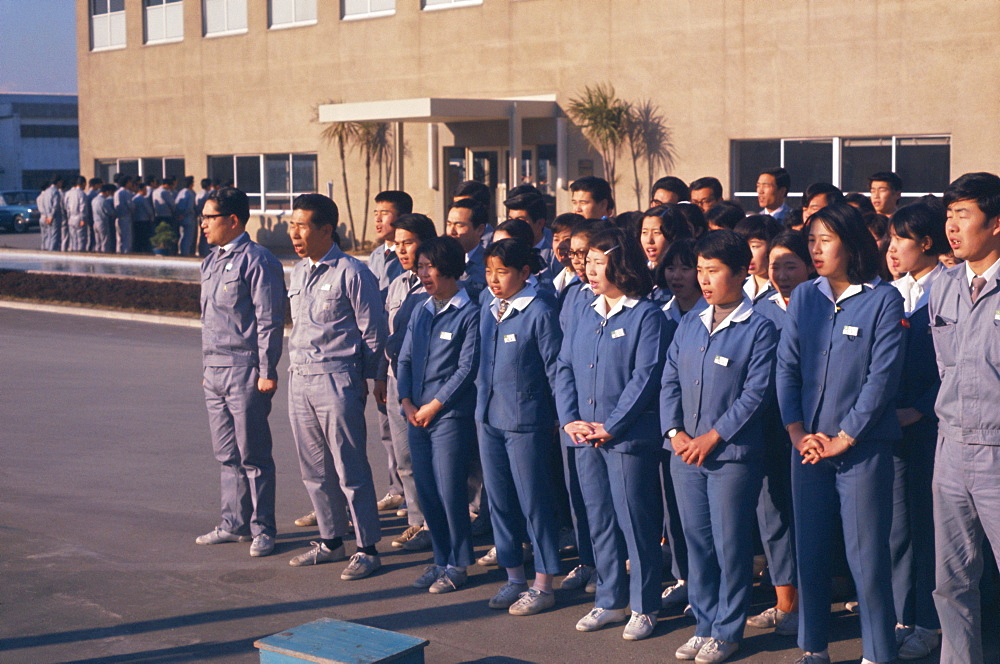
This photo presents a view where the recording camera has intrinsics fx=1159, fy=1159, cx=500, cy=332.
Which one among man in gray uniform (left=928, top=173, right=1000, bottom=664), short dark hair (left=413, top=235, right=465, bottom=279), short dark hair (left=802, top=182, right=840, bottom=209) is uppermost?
short dark hair (left=802, top=182, right=840, bottom=209)

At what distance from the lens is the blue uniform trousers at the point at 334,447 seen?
21.4 ft

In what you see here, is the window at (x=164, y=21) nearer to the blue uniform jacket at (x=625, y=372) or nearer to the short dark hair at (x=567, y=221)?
the short dark hair at (x=567, y=221)

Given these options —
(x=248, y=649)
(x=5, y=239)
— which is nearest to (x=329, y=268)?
(x=248, y=649)

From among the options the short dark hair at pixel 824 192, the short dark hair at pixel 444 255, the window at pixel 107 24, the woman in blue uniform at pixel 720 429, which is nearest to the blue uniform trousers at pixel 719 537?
the woman in blue uniform at pixel 720 429

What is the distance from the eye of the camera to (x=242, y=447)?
6.96 m

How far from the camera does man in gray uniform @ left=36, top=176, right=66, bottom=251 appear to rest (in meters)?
30.4

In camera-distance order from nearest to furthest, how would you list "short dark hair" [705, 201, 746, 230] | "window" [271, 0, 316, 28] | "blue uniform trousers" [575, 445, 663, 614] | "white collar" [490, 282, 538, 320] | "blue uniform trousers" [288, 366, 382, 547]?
"blue uniform trousers" [575, 445, 663, 614], "white collar" [490, 282, 538, 320], "blue uniform trousers" [288, 366, 382, 547], "short dark hair" [705, 201, 746, 230], "window" [271, 0, 316, 28]

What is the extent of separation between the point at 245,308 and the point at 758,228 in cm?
306

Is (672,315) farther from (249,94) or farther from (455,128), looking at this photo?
(249,94)

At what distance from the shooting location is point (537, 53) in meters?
24.7

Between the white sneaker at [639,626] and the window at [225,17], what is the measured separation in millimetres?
27921

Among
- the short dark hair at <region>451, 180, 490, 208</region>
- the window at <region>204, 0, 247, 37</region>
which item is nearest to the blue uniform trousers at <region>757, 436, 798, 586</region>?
the short dark hair at <region>451, 180, 490, 208</region>

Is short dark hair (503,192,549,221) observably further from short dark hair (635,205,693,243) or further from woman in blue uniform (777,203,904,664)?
woman in blue uniform (777,203,904,664)

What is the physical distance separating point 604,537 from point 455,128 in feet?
71.4
